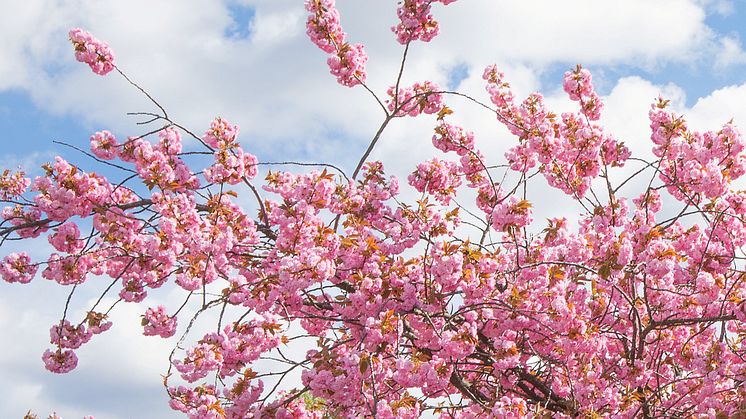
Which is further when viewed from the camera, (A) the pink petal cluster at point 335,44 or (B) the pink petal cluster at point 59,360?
(A) the pink petal cluster at point 335,44

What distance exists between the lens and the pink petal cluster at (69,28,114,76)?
6.61 meters

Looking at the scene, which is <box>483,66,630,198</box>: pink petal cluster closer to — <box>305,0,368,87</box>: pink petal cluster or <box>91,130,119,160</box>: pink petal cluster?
<box>305,0,368,87</box>: pink petal cluster

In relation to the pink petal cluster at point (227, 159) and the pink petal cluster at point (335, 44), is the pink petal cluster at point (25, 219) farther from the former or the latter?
the pink petal cluster at point (335, 44)

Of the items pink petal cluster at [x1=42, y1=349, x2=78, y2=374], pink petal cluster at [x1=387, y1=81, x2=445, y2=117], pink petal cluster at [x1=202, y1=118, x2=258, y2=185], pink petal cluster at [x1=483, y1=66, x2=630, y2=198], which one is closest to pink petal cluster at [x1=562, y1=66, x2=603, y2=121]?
pink petal cluster at [x1=483, y1=66, x2=630, y2=198]

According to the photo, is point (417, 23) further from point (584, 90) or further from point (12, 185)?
point (12, 185)

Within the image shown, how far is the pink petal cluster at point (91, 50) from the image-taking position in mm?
6609

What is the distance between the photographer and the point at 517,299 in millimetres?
5570

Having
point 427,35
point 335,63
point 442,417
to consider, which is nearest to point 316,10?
point 335,63

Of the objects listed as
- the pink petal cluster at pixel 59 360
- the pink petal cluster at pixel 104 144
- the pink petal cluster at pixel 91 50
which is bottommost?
the pink petal cluster at pixel 59 360

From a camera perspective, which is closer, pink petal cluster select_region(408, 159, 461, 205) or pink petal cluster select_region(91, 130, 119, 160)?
pink petal cluster select_region(91, 130, 119, 160)

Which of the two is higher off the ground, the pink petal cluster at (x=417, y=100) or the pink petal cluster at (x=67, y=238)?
the pink petal cluster at (x=417, y=100)

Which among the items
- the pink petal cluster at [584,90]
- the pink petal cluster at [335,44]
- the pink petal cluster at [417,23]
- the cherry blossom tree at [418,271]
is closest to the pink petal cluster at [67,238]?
the cherry blossom tree at [418,271]

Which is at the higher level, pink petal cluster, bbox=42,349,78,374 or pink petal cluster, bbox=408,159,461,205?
pink petal cluster, bbox=408,159,461,205

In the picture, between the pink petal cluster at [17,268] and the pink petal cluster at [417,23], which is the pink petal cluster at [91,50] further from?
the pink petal cluster at [417,23]
